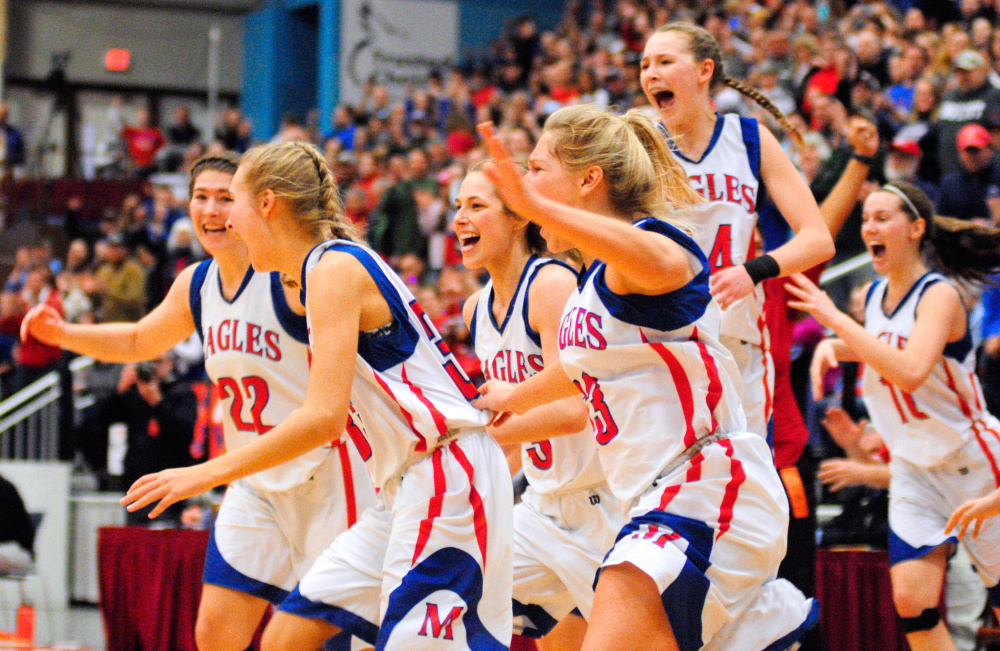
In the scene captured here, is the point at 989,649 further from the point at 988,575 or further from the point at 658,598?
the point at 658,598

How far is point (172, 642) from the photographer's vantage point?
Result: 6969mm

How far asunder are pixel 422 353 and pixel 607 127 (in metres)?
0.75

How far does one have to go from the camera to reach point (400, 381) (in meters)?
3.19

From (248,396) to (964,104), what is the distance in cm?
601

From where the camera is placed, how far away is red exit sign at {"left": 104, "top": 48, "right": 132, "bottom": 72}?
850 inches

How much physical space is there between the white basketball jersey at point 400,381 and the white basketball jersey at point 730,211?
4.23 ft

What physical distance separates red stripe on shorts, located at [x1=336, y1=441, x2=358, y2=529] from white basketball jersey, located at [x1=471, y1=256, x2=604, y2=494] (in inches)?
21.1

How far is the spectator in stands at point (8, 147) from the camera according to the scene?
58.4 feet

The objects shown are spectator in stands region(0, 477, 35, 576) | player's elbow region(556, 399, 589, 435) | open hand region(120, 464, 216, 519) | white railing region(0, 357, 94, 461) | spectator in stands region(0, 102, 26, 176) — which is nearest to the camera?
open hand region(120, 464, 216, 519)

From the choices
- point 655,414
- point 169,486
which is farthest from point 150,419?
point 655,414

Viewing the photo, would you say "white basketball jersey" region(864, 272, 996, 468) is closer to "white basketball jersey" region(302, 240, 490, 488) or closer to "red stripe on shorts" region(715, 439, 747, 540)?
"red stripe on shorts" region(715, 439, 747, 540)

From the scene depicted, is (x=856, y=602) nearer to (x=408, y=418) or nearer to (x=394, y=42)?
(x=408, y=418)

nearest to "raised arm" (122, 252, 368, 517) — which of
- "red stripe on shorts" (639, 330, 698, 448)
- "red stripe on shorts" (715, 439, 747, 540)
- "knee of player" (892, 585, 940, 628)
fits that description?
"red stripe on shorts" (639, 330, 698, 448)

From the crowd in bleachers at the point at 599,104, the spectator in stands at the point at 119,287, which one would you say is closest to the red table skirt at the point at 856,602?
the crowd in bleachers at the point at 599,104
